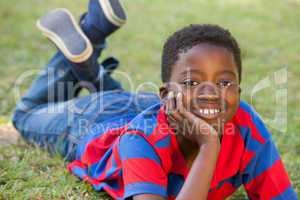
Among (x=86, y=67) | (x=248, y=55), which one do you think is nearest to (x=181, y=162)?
(x=86, y=67)

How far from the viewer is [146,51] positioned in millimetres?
5434

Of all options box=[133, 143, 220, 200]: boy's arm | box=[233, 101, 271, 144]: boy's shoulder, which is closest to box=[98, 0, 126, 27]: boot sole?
box=[233, 101, 271, 144]: boy's shoulder

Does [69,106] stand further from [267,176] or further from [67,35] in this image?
[267,176]

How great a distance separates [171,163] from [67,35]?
1354mm

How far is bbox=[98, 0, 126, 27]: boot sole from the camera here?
314cm

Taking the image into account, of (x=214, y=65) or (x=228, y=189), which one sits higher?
(x=214, y=65)

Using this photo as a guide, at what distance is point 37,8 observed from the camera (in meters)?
6.57

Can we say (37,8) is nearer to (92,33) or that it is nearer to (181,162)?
(92,33)

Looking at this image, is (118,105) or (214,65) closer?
(214,65)

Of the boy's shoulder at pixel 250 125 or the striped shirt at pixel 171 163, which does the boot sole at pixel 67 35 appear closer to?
the striped shirt at pixel 171 163

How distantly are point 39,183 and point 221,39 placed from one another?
100cm

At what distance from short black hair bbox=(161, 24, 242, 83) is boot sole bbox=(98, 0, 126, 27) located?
1.00 m

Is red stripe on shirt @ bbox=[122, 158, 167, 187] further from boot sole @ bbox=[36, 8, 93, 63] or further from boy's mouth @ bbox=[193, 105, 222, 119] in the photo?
boot sole @ bbox=[36, 8, 93, 63]

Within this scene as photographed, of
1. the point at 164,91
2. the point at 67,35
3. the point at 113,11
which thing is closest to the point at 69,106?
the point at 67,35
